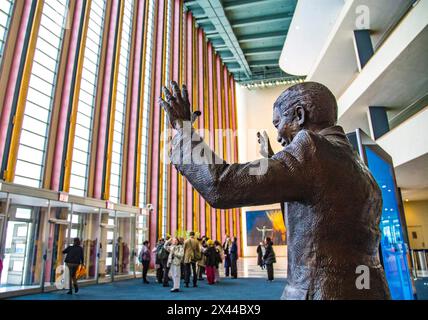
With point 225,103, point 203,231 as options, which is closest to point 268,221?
point 203,231

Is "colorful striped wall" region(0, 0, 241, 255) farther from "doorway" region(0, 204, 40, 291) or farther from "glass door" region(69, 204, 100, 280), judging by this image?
"doorway" region(0, 204, 40, 291)

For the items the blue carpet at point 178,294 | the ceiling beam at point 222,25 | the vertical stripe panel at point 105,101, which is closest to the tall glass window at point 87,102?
the vertical stripe panel at point 105,101

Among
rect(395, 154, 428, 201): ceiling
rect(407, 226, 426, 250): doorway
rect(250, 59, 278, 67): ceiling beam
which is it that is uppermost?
rect(250, 59, 278, 67): ceiling beam

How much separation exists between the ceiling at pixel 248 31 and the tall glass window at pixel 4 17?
16.5 meters

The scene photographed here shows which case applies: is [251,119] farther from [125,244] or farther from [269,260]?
[269,260]

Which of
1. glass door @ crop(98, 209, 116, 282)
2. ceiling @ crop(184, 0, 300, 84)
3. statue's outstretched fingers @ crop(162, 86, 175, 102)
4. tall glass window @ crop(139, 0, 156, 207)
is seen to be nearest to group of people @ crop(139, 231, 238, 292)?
glass door @ crop(98, 209, 116, 282)

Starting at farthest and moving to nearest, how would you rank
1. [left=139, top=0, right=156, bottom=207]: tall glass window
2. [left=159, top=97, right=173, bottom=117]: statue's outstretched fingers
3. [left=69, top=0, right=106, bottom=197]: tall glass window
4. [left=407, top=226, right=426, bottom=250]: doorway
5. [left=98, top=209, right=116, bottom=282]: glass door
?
[left=407, top=226, right=426, bottom=250]: doorway < [left=139, top=0, right=156, bottom=207]: tall glass window < [left=69, top=0, right=106, bottom=197]: tall glass window < [left=98, top=209, right=116, bottom=282]: glass door < [left=159, top=97, right=173, bottom=117]: statue's outstretched fingers

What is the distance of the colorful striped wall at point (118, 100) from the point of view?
10.6 m

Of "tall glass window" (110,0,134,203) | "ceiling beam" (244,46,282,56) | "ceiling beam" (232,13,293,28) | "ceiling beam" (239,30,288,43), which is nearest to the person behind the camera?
"tall glass window" (110,0,134,203)

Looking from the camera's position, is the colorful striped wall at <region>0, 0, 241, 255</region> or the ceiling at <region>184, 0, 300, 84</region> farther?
→ the ceiling at <region>184, 0, 300, 84</region>

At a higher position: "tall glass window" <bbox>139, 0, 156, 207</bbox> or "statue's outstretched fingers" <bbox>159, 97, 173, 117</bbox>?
"tall glass window" <bbox>139, 0, 156, 207</bbox>

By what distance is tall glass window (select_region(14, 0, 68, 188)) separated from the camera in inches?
430

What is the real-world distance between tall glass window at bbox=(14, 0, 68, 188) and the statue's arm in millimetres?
11342
